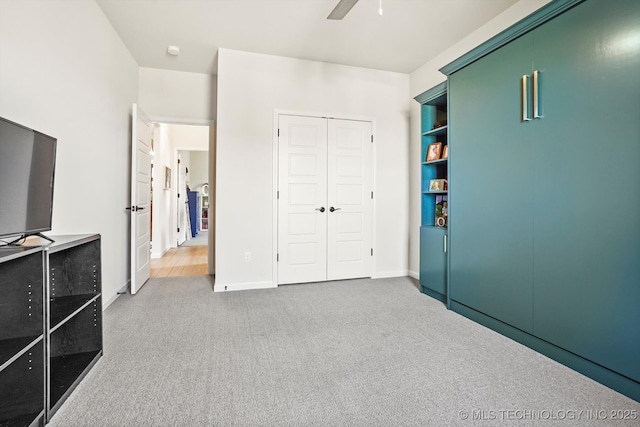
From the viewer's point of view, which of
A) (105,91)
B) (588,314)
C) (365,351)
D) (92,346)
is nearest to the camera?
(588,314)

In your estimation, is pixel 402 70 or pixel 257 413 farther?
pixel 402 70

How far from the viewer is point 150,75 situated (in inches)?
158

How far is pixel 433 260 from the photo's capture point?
10.6ft

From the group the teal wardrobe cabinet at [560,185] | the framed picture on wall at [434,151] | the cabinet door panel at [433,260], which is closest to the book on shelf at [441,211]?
the cabinet door panel at [433,260]

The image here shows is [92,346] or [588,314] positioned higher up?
[588,314]

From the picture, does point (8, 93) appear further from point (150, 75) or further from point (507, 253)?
point (507, 253)

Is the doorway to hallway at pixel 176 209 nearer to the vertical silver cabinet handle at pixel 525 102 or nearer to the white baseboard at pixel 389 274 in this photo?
the white baseboard at pixel 389 274

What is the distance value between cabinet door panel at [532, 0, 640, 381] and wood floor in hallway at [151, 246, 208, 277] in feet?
13.0

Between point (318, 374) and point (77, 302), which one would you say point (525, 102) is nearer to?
point (318, 374)

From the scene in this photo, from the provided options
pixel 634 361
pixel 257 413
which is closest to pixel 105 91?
pixel 257 413

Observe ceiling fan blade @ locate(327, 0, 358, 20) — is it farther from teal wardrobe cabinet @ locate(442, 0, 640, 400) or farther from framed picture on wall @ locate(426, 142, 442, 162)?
framed picture on wall @ locate(426, 142, 442, 162)

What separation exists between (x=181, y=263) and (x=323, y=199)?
9.34 feet

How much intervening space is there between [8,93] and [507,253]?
322cm

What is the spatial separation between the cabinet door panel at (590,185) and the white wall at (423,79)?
43.0 inches
